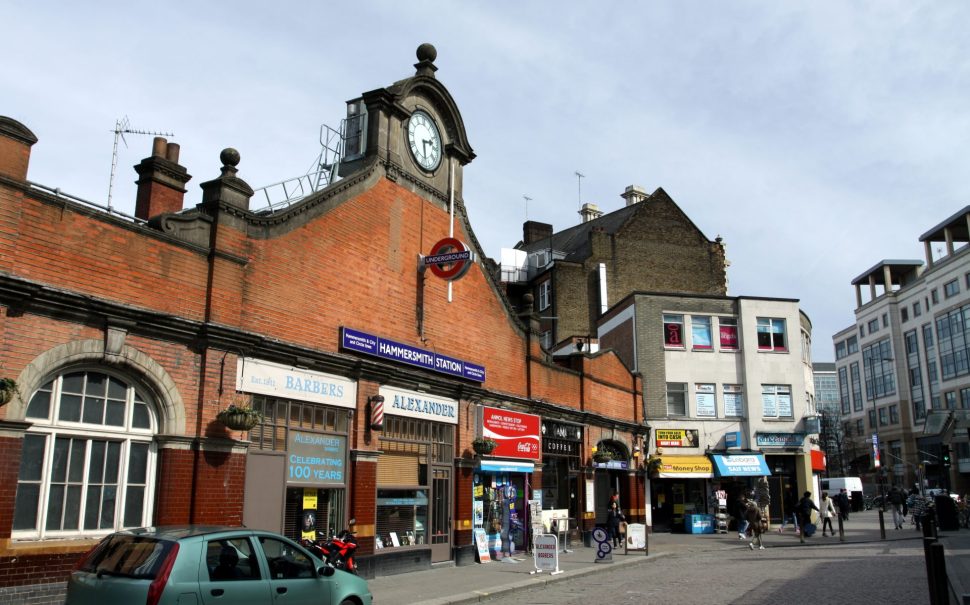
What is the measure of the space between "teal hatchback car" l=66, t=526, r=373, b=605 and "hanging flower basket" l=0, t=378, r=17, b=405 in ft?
9.53

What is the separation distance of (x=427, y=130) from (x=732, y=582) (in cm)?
1263

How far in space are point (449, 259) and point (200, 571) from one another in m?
11.4

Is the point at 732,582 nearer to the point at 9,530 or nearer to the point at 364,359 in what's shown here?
the point at 364,359

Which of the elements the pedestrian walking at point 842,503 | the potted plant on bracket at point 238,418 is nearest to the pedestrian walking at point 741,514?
the pedestrian walking at point 842,503

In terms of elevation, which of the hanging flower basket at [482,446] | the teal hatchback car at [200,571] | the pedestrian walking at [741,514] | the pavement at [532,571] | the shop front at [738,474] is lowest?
the pavement at [532,571]

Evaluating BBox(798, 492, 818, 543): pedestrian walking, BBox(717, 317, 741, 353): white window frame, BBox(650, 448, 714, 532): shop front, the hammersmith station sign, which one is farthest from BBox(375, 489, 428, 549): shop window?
BBox(717, 317, 741, 353): white window frame

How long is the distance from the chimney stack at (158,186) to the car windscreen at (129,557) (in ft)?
24.1

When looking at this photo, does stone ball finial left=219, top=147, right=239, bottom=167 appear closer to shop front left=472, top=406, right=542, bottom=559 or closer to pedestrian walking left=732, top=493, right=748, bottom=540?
shop front left=472, top=406, right=542, bottom=559

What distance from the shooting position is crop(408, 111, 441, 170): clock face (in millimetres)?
19734

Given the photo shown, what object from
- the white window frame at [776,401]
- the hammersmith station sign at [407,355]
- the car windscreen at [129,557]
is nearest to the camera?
the car windscreen at [129,557]

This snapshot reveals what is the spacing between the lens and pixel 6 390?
33.3 ft

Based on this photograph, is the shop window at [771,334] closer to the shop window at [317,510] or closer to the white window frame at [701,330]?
the white window frame at [701,330]

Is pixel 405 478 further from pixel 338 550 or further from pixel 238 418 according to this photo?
pixel 238 418

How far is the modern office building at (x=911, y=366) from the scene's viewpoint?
74.0 m
